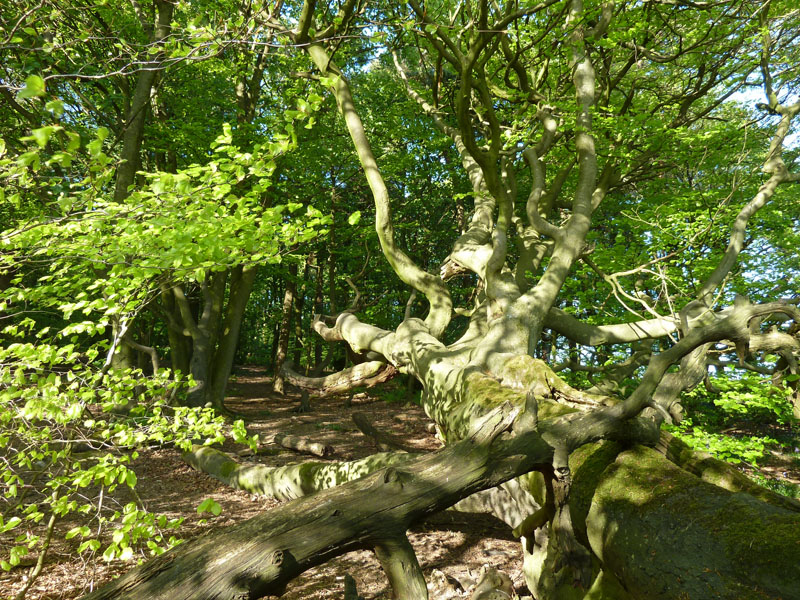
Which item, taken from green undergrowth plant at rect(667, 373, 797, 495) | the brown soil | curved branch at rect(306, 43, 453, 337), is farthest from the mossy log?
curved branch at rect(306, 43, 453, 337)

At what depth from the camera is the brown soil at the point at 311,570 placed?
426 cm

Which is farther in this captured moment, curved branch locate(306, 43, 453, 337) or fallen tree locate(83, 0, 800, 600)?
curved branch locate(306, 43, 453, 337)

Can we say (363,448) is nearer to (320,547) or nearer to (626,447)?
(626,447)

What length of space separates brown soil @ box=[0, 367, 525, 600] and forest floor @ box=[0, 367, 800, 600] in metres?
0.01

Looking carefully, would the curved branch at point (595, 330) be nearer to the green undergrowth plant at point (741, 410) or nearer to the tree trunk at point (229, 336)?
the green undergrowth plant at point (741, 410)

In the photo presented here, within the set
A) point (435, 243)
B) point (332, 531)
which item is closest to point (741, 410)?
point (332, 531)

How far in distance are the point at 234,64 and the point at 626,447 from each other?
39.7 feet

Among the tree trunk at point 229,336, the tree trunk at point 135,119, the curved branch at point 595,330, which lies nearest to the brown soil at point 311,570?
the tree trunk at point 229,336

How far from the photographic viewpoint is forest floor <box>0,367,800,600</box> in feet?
14.0

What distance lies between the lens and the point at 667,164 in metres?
10.8

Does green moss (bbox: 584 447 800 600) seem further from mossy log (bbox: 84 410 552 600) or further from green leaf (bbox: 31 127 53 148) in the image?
green leaf (bbox: 31 127 53 148)

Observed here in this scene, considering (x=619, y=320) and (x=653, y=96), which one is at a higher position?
(x=653, y=96)

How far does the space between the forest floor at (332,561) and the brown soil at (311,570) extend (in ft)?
0.03

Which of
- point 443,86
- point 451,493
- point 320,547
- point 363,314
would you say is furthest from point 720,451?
point 363,314
